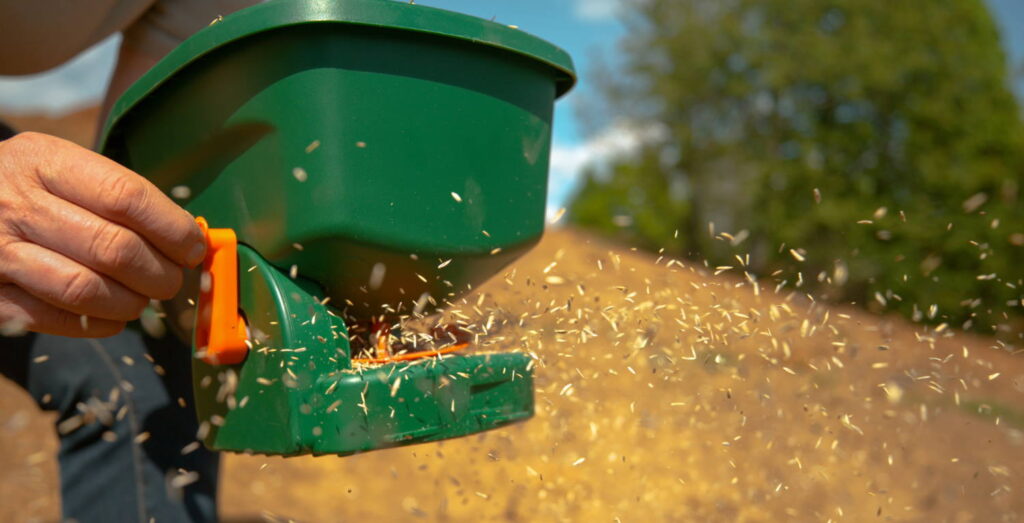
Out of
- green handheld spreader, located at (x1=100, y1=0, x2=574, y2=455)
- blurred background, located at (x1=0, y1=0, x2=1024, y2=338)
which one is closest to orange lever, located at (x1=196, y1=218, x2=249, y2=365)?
green handheld spreader, located at (x1=100, y1=0, x2=574, y2=455)

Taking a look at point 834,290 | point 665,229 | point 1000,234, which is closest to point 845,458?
point 834,290

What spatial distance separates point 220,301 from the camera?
47.5 inches

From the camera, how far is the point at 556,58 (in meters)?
1.39

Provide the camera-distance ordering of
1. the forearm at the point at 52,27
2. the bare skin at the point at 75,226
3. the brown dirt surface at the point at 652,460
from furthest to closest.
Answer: the brown dirt surface at the point at 652,460, the forearm at the point at 52,27, the bare skin at the point at 75,226

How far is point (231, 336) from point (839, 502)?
3105mm

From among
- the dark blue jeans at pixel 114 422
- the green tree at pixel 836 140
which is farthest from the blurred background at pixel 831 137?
the dark blue jeans at pixel 114 422

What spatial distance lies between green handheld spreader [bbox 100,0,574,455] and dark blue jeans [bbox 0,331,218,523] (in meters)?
0.60

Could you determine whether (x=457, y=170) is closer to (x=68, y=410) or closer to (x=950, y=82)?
(x=68, y=410)

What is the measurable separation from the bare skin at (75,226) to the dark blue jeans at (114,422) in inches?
27.7

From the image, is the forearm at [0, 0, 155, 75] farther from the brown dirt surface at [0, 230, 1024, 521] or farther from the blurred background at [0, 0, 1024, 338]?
the blurred background at [0, 0, 1024, 338]

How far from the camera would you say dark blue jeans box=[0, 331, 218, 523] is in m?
1.79

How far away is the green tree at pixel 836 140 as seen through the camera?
10.1 m

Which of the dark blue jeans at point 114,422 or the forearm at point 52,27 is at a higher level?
the forearm at point 52,27

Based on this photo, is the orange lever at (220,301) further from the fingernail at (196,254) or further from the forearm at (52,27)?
the forearm at (52,27)
